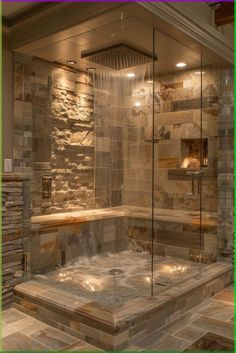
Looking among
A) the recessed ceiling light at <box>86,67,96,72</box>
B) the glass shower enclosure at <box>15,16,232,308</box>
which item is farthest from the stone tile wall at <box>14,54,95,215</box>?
the recessed ceiling light at <box>86,67,96,72</box>

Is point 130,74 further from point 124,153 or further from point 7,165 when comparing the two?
point 7,165

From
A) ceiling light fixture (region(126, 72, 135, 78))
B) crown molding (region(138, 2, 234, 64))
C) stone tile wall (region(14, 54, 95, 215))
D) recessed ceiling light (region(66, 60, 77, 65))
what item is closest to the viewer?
crown molding (region(138, 2, 234, 64))

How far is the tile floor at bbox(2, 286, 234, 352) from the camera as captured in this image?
229 cm

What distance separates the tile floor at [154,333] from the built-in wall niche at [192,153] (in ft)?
5.82

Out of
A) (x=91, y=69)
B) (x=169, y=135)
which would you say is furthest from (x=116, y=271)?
(x=91, y=69)

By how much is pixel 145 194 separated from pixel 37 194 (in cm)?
Result: 120

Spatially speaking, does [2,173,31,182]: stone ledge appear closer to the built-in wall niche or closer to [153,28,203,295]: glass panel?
[153,28,203,295]: glass panel

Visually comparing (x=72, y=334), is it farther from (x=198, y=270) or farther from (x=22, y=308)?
(x=198, y=270)

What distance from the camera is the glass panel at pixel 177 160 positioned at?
3781 mm

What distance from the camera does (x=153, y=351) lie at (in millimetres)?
2230

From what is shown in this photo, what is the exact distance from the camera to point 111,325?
7.31ft

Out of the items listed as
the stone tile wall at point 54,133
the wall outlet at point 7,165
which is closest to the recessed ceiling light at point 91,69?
the stone tile wall at point 54,133

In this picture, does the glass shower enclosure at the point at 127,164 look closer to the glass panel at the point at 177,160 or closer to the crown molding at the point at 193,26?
the glass panel at the point at 177,160

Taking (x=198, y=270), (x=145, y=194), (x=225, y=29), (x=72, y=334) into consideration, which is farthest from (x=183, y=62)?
(x=72, y=334)
